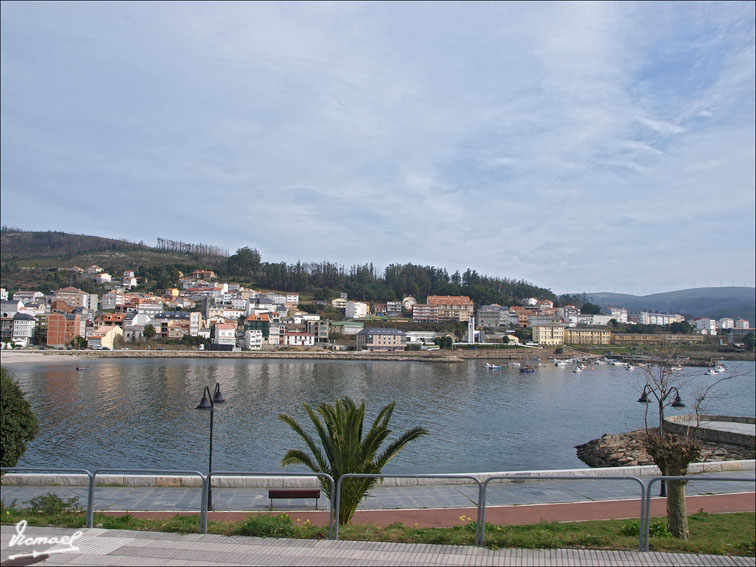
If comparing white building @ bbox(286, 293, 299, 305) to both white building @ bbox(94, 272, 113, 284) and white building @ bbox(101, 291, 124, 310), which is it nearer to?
white building @ bbox(101, 291, 124, 310)

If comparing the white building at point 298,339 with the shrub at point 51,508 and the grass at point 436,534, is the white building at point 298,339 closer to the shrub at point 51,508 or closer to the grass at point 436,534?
the shrub at point 51,508

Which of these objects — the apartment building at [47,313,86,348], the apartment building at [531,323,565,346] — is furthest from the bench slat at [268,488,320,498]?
the apartment building at [531,323,565,346]

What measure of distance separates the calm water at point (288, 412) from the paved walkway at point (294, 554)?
38.4 ft

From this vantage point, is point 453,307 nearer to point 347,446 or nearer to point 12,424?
point 347,446

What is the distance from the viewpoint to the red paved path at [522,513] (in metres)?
8.66

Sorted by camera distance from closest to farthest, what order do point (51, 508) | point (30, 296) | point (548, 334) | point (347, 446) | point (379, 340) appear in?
point (51, 508)
point (347, 446)
point (379, 340)
point (30, 296)
point (548, 334)

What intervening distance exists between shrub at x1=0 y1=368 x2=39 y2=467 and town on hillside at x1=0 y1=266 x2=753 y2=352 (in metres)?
77.7

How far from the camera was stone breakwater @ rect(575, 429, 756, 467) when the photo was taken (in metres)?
17.8

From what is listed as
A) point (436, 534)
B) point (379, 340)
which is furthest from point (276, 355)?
point (436, 534)

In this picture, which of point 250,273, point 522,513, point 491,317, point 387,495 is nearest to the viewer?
point 522,513

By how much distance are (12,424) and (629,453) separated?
18.4m

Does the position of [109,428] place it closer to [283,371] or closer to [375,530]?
[375,530]

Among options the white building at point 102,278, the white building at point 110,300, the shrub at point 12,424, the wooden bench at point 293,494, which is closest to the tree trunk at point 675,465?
the wooden bench at point 293,494

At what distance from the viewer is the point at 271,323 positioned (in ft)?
307
